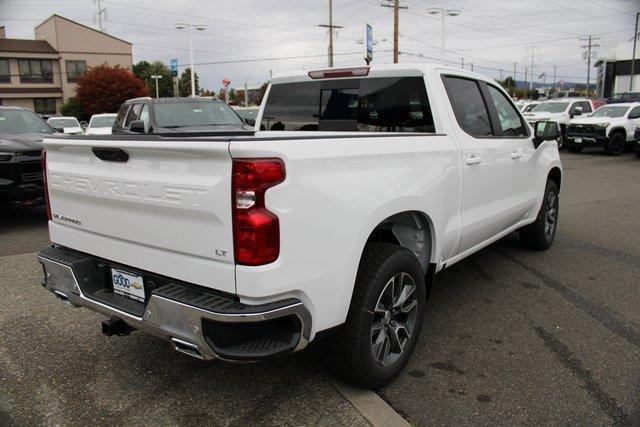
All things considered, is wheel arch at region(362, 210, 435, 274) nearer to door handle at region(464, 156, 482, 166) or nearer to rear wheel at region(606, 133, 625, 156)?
door handle at region(464, 156, 482, 166)

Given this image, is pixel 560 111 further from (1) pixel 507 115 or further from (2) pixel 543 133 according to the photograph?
(1) pixel 507 115

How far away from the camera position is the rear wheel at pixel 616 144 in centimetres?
1839

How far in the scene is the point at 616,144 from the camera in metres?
18.5

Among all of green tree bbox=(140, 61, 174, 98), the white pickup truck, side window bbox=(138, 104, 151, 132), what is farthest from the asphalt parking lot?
green tree bbox=(140, 61, 174, 98)

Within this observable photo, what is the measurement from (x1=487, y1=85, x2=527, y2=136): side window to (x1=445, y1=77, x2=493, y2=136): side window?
0.32m

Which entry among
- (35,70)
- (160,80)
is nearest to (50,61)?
(35,70)

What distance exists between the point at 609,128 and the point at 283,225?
19.0 m

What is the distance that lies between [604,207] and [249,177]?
27.5ft

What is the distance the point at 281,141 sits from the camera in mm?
2441

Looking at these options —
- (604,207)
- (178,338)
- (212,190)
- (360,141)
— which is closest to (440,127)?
(360,141)

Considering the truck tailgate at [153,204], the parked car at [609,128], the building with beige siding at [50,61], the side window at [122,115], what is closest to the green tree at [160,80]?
the building with beige siding at [50,61]

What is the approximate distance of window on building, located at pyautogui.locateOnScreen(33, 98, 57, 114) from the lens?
56406 millimetres

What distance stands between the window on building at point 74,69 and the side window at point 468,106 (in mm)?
60184

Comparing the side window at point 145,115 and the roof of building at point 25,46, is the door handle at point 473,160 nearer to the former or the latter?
the side window at point 145,115
